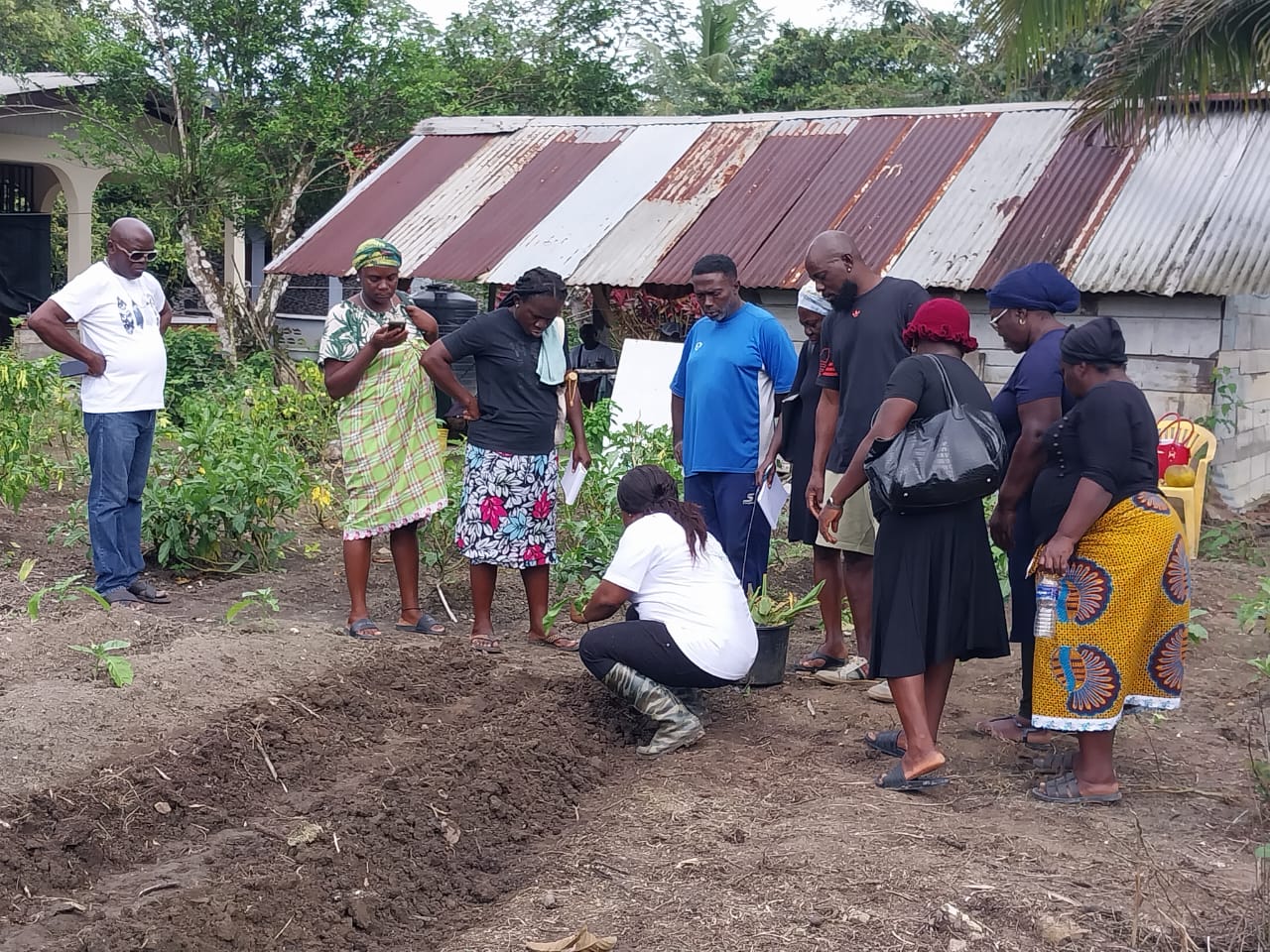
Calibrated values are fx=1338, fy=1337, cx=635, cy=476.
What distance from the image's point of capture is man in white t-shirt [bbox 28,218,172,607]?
6.30 m

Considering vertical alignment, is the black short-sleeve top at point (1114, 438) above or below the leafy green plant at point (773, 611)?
above

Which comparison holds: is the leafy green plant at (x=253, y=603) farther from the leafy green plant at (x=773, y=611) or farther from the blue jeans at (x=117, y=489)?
the leafy green plant at (x=773, y=611)

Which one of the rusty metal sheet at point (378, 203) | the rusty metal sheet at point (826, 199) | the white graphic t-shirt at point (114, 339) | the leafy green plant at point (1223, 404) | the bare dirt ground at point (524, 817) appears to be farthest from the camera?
the rusty metal sheet at point (378, 203)

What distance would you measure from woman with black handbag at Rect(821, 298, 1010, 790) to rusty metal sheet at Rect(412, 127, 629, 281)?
7454 millimetres

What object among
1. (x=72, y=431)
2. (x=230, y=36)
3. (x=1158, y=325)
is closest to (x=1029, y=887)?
(x=1158, y=325)

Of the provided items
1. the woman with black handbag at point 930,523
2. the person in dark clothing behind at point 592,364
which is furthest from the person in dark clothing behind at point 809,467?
the person in dark clothing behind at point 592,364

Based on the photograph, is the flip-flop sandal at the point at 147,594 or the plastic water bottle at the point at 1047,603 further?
the flip-flop sandal at the point at 147,594

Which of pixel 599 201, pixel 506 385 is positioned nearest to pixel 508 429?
pixel 506 385

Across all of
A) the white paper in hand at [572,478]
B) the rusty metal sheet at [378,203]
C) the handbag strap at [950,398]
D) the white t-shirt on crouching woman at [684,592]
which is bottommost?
the white t-shirt on crouching woman at [684,592]

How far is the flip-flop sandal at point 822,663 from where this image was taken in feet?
19.6

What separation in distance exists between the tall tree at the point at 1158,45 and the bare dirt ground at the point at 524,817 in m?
4.20

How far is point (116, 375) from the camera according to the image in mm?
6348

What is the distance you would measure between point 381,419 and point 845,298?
222 cm

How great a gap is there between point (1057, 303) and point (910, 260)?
5.22 m
